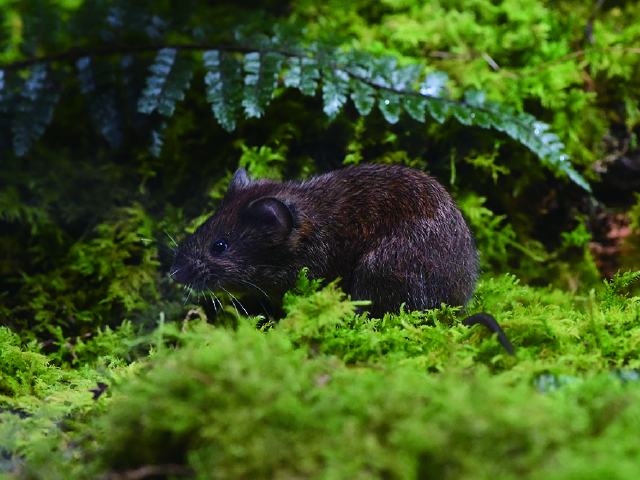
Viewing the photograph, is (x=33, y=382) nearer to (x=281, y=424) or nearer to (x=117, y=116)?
(x=281, y=424)

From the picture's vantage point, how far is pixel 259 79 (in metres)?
4.59

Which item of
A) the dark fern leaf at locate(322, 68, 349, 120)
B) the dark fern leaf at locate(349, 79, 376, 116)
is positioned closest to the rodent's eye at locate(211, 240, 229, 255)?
the dark fern leaf at locate(322, 68, 349, 120)

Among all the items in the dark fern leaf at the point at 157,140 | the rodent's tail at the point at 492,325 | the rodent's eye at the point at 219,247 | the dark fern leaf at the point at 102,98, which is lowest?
the rodent's eye at the point at 219,247

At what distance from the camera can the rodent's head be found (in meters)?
3.98

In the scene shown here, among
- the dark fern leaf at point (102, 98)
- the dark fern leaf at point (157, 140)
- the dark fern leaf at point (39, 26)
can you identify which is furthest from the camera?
the dark fern leaf at point (39, 26)

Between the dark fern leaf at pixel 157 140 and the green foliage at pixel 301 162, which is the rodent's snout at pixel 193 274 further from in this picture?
the dark fern leaf at pixel 157 140

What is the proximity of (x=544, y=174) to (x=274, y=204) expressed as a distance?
8.17ft

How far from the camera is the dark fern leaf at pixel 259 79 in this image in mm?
4473

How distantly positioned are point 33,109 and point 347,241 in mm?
2940

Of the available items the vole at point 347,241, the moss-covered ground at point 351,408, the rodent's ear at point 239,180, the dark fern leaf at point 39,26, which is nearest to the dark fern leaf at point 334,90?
the vole at point 347,241

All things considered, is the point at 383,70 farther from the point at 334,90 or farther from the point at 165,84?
the point at 165,84

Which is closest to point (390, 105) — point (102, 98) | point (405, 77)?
point (405, 77)

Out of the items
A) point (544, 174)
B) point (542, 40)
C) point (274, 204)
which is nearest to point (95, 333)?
point (274, 204)

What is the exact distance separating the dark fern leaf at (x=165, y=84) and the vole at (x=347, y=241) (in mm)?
962
